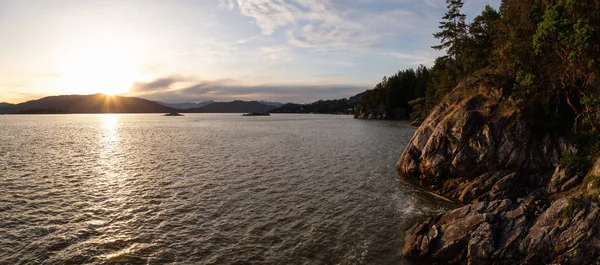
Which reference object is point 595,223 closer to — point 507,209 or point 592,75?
point 507,209

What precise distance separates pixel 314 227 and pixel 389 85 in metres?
171

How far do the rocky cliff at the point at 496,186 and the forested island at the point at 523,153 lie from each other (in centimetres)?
6

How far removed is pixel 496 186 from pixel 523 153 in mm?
4990

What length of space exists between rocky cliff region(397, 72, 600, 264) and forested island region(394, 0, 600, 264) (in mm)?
60

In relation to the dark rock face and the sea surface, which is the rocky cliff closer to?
the dark rock face

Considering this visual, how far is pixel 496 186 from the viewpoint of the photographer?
26.0 m

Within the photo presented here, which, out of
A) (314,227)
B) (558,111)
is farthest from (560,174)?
(314,227)

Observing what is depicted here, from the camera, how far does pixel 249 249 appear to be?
18.4 metres

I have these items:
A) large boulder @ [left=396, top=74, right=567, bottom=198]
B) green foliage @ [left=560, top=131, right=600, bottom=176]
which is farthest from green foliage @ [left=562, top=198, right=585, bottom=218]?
green foliage @ [left=560, top=131, right=600, bottom=176]

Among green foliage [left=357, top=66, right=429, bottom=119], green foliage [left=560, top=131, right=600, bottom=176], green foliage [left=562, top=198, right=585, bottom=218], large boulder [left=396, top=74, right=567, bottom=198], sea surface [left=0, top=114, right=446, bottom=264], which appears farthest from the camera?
green foliage [left=357, top=66, right=429, bottom=119]

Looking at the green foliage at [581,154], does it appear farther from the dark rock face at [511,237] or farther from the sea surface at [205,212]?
the sea surface at [205,212]

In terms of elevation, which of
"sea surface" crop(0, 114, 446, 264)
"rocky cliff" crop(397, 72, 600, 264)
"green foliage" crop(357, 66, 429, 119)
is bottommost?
"sea surface" crop(0, 114, 446, 264)

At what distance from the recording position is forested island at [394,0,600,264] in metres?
15.9

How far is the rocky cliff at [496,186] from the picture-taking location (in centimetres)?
1552
